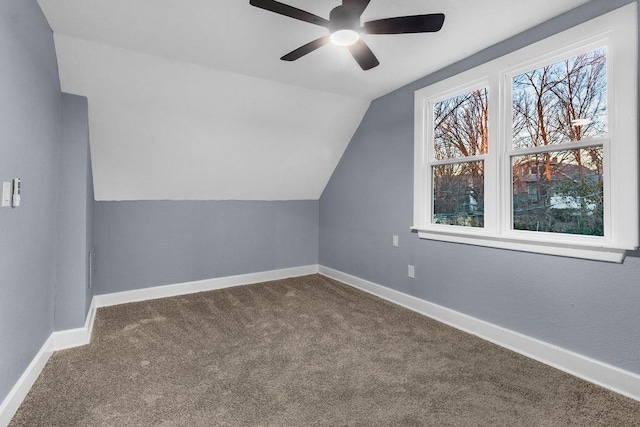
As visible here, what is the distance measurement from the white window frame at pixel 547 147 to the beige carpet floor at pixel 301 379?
2.81 feet

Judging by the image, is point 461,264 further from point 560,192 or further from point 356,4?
point 356,4

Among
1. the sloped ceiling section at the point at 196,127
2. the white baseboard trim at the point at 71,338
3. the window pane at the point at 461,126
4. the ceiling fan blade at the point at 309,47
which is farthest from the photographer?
the window pane at the point at 461,126

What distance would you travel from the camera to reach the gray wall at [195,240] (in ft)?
11.6

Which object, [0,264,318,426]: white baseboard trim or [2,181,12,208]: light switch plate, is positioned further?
[0,264,318,426]: white baseboard trim

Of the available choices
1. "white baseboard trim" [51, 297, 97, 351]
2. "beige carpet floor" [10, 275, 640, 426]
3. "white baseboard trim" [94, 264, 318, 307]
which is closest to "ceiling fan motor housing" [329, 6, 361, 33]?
"beige carpet floor" [10, 275, 640, 426]

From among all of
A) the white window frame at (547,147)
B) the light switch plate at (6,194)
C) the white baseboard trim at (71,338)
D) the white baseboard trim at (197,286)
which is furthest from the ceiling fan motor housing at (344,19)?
the white baseboard trim at (197,286)

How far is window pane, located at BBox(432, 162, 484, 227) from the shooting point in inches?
114

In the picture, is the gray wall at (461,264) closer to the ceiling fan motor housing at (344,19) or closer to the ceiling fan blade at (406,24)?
the ceiling fan blade at (406,24)

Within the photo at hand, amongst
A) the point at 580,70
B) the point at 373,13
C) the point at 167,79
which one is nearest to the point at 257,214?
the point at 167,79

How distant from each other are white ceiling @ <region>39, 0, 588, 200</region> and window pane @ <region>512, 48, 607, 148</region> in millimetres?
371

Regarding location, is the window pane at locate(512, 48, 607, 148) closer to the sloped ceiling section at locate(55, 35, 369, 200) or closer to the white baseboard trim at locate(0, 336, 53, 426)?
the sloped ceiling section at locate(55, 35, 369, 200)

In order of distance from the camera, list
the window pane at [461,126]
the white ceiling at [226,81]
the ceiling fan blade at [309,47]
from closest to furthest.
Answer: the ceiling fan blade at [309,47], the white ceiling at [226,81], the window pane at [461,126]

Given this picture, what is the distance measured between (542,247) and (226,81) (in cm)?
291

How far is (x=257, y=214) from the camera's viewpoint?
4.46 meters
